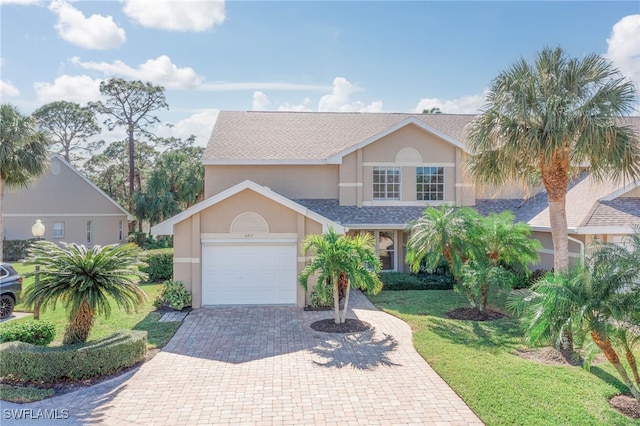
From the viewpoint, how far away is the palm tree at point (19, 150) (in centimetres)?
1855

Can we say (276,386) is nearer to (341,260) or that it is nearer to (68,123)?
(341,260)

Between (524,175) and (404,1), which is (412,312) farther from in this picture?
(404,1)

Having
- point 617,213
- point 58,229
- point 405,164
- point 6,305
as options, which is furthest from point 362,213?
point 58,229

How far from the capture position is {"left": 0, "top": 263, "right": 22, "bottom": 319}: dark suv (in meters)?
13.0

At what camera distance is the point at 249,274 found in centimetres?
1477

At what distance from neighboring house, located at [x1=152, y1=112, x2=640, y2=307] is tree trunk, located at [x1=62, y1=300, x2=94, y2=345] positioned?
5.18 metres

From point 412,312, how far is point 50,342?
10.6 metres

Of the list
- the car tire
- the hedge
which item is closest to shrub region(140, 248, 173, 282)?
the car tire

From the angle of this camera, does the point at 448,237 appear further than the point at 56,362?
Yes

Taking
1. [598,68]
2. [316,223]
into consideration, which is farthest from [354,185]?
[598,68]

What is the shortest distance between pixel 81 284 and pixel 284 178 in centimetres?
1219

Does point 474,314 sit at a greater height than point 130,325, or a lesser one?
greater

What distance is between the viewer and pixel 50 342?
10.3m

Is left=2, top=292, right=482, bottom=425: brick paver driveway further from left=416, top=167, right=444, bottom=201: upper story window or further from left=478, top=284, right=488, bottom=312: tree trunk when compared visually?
left=416, top=167, right=444, bottom=201: upper story window
